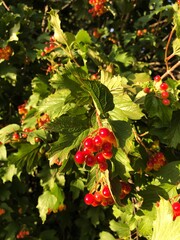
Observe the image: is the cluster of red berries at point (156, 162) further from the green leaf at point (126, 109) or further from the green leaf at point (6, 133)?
the green leaf at point (6, 133)

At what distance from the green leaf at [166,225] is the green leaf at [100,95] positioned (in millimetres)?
451

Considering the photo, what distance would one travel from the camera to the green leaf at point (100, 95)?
1.38 meters

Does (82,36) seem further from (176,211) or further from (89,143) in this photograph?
(176,211)

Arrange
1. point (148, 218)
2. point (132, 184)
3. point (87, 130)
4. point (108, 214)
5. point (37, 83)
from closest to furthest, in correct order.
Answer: point (87, 130), point (148, 218), point (132, 184), point (37, 83), point (108, 214)

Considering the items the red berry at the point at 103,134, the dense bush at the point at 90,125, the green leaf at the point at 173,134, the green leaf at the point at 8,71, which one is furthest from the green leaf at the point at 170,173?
the green leaf at the point at 8,71

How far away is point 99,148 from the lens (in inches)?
54.6

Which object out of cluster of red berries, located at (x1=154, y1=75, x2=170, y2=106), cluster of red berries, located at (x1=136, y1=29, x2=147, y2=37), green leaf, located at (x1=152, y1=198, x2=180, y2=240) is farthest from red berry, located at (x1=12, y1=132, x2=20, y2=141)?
cluster of red berries, located at (x1=136, y1=29, x2=147, y2=37)

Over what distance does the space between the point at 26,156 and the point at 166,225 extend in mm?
1275

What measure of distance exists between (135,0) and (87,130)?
7.97 ft

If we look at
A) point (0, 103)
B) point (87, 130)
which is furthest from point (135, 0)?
point (87, 130)

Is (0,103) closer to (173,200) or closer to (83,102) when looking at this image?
(83,102)

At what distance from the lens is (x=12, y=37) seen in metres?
2.66

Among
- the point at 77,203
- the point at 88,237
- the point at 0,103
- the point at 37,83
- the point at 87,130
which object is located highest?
the point at 87,130

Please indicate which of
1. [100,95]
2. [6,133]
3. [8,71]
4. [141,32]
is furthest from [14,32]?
[100,95]
